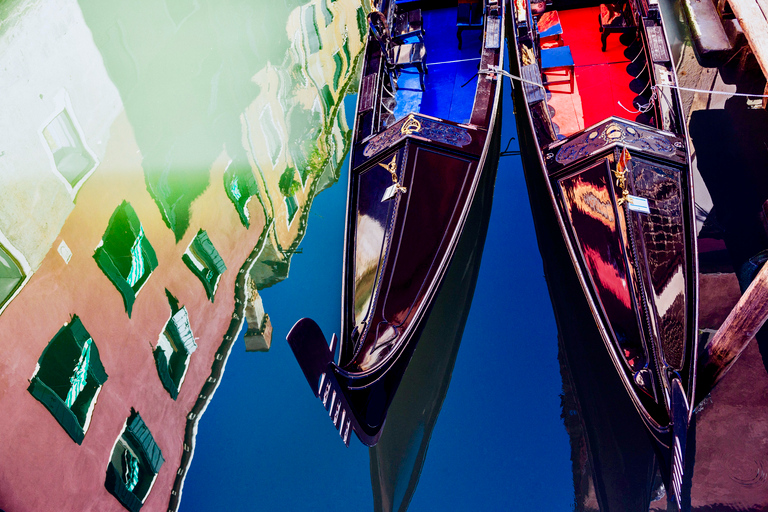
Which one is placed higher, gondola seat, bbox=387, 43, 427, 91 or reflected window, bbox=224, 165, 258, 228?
gondola seat, bbox=387, 43, 427, 91

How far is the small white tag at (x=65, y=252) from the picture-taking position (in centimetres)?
349

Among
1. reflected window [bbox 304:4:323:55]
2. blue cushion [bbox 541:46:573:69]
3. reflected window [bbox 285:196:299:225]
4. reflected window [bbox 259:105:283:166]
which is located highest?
reflected window [bbox 304:4:323:55]

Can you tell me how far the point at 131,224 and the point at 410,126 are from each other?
2.01m

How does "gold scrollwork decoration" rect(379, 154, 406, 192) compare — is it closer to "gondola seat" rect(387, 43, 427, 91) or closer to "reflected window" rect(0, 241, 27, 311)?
"gondola seat" rect(387, 43, 427, 91)

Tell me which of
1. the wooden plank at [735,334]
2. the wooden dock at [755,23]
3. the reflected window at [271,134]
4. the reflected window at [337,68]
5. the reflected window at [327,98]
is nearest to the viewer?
the wooden plank at [735,334]

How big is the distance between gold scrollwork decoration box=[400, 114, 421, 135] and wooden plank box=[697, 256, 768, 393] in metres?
1.86

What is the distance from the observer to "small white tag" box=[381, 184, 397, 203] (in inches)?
128

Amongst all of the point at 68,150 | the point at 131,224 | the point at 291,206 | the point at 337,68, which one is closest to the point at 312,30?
the point at 337,68

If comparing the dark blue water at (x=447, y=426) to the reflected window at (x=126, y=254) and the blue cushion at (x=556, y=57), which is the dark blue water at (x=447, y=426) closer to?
the reflected window at (x=126, y=254)

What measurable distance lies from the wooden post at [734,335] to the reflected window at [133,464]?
270cm

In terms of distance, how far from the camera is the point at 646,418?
2.40 meters

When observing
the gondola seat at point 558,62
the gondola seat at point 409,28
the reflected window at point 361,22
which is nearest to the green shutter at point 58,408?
the gondola seat at point 409,28

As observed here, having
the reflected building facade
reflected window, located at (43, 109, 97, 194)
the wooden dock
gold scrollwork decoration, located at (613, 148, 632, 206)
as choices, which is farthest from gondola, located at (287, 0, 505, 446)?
reflected window, located at (43, 109, 97, 194)

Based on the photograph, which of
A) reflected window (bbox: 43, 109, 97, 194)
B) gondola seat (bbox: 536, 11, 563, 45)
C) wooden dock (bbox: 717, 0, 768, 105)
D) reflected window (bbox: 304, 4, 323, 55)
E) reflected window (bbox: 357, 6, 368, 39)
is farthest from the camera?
reflected window (bbox: 357, 6, 368, 39)
